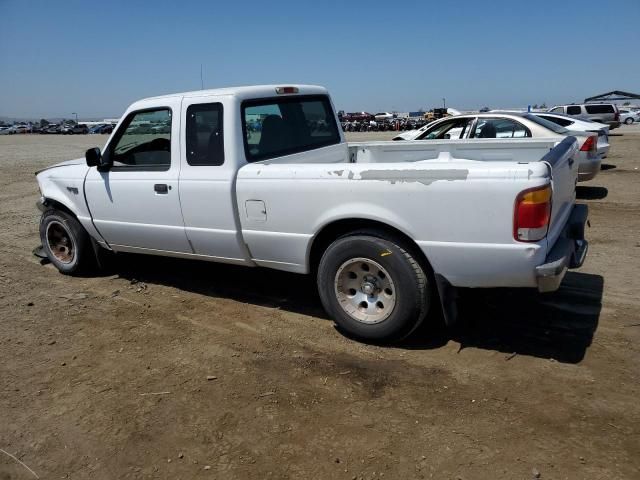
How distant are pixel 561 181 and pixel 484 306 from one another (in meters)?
1.37

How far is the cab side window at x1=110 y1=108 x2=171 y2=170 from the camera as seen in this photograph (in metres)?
4.76

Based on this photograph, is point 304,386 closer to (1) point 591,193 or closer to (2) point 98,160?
(2) point 98,160

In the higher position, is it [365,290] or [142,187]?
[142,187]

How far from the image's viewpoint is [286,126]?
4938mm

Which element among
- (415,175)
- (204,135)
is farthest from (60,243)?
(415,175)

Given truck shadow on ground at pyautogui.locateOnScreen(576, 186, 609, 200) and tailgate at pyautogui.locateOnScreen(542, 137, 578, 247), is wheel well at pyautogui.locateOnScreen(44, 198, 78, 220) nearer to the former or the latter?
tailgate at pyautogui.locateOnScreen(542, 137, 578, 247)

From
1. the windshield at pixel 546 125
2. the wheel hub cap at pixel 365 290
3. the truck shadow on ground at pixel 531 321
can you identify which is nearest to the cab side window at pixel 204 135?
the wheel hub cap at pixel 365 290

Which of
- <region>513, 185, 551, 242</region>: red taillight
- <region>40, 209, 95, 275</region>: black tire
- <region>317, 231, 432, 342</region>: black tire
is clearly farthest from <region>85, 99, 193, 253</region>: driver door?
<region>513, 185, 551, 242</region>: red taillight

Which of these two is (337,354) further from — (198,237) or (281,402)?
(198,237)

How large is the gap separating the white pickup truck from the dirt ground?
480mm

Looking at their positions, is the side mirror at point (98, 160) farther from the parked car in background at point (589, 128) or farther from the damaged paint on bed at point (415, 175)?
the parked car in background at point (589, 128)

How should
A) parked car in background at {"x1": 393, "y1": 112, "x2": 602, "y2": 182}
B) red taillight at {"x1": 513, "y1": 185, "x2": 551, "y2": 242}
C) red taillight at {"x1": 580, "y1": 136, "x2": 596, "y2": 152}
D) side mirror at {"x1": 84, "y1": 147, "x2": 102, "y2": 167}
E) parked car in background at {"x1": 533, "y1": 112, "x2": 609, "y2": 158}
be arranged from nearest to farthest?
red taillight at {"x1": 513, "y1": 185, "x2": 551, "y2": 242}, side mirror at {"x1": 84, "y1": 147, "x2": 102, "y2": 167}, red taillight at {"x1": 580, "y1": 136, "x2": 596, "y2": 152}, parked car in background at {"x1": 393, "y1": 112, "x2": 602, "y2": 182}, parked car in background at {"x1": 533, "y1": 112, "x2": 609, "y2": 158}

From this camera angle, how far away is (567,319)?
421 cm

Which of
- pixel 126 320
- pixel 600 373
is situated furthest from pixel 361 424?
pixel 126 320
